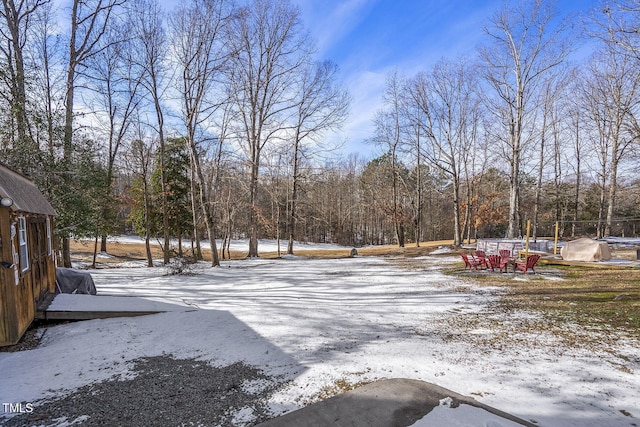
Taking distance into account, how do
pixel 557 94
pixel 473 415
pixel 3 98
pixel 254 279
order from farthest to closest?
pixel 557 94
pixel 254 279
pixel 3 98
pixel 473 415

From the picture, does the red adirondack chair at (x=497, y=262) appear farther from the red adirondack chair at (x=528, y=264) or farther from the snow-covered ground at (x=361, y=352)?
the snow-covered ground at (x=361, y=352)

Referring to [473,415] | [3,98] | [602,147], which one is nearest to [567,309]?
[473,415]

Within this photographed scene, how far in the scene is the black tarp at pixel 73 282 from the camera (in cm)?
791

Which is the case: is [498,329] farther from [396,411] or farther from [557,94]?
[557,94]

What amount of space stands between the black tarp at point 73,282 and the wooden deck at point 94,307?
119 centimetres

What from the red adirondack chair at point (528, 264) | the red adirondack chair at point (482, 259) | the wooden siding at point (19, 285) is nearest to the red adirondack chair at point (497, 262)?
the red adirondack chair at point (482, 259)

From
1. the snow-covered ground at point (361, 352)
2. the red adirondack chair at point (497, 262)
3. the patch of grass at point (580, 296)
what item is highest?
the red adirondack chair at point (497, 262)

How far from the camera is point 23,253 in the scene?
535cm

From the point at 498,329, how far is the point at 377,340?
2.02m

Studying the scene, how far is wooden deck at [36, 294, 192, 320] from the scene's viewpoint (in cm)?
565

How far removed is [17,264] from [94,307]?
1.54 meters

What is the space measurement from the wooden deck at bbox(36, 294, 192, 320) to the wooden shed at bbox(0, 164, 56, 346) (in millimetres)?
206

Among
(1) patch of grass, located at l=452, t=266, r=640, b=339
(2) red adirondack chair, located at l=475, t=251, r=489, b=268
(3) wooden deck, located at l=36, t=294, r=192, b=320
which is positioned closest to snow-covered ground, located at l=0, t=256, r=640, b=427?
(3) wooden deck, located at l=36, t=294, r=192, b=320

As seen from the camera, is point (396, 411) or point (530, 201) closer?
point (396, 411)
